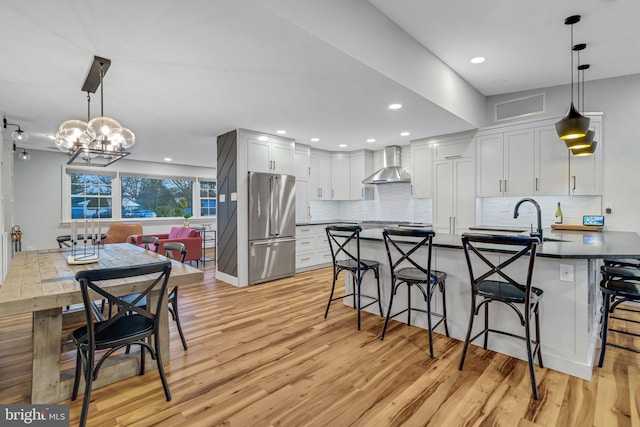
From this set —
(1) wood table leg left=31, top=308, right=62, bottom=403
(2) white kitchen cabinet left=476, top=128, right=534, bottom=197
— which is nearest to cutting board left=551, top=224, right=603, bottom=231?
(2) white kitchen cabinet left=476, top=128, right=534, bottom=197

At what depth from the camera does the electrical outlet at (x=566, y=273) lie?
2.19 meters

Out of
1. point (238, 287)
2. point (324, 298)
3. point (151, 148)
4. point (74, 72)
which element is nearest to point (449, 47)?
point (324, 298)

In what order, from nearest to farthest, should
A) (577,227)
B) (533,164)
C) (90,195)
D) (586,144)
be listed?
(586,144) < (577,227) < (533,164) < (90,195)

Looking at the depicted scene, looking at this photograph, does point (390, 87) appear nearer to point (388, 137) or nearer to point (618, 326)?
point (388, 137)

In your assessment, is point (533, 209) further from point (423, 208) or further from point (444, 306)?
point (444, 306)

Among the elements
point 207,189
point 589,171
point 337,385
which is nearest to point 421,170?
point 589,171

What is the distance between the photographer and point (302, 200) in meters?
6.10

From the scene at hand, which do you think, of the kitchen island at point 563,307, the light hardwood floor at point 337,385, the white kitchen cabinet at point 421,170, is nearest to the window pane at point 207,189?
the white kitchen cabinet at point 421,170

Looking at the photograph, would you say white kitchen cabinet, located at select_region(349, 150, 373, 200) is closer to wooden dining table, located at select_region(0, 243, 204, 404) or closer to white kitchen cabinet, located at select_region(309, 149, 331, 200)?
white kitchen cabinet, located at select_region(309, 149, 331, 200)

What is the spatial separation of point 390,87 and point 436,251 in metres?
1.70

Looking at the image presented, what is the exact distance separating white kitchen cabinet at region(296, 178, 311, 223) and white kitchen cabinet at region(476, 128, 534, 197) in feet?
10.2

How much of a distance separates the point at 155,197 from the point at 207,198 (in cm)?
150

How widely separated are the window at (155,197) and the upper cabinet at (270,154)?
5.00 m

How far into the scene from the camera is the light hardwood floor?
5.84 feet
